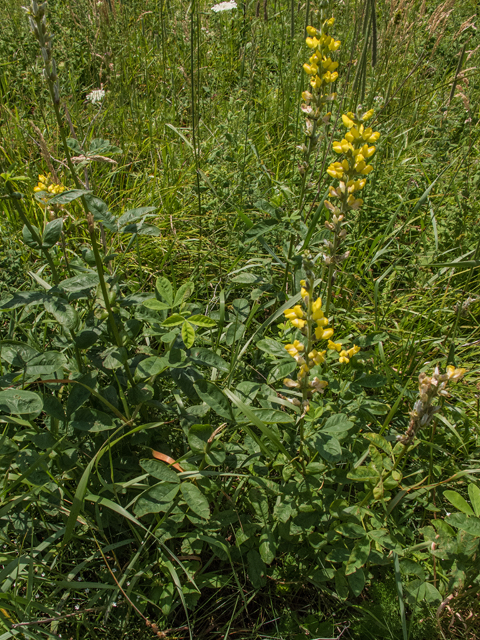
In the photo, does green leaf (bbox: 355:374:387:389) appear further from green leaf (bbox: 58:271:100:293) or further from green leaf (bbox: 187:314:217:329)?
green leaf (bbox: 58:271:100:293)

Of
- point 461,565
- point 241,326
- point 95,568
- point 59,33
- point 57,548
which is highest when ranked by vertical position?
point 59,33

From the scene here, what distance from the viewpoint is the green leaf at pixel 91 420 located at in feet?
4.50

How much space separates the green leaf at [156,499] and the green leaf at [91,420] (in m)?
0.23

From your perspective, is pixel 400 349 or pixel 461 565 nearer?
pixel 461 565

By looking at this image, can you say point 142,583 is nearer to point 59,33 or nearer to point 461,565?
point 461,565

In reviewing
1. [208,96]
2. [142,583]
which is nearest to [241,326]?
[142,583]

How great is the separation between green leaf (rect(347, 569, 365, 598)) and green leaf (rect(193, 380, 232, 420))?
0.58 metres

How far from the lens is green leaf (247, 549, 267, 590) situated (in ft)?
4.48

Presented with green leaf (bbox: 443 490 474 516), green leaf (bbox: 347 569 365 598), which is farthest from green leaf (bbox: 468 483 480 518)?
green leaf (bbox: 347 569 365 598)

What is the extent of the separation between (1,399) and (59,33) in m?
3.25

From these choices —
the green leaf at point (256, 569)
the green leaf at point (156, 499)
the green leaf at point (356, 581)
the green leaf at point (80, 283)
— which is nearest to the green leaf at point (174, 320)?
the green leaf at point (80, 283)

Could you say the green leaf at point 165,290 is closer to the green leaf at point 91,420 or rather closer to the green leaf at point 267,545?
the green leaf at point 91,420

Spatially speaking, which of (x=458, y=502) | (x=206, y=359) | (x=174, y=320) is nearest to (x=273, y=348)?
(x=206, y=359)

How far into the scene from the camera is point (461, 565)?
1298mm
